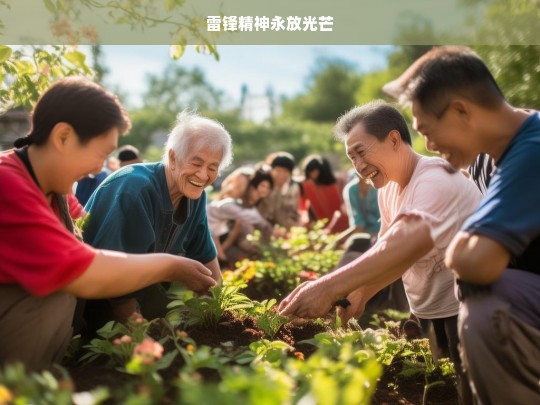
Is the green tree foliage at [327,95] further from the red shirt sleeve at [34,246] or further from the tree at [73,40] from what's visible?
the red shirt sleeve at [34,246]

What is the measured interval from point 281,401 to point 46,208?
3.88 ft

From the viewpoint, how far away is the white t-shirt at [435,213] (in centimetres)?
308

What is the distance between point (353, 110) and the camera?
359 centimetres

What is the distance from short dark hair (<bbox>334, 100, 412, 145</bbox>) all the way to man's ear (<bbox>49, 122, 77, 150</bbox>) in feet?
5.29

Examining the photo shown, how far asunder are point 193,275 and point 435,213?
117 cm

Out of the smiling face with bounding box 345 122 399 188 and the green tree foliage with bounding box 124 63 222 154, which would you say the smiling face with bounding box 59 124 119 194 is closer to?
the smiling face with bounding box 345 122 399 188

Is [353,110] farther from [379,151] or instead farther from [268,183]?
[268,183]

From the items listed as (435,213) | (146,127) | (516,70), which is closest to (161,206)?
(435,213)

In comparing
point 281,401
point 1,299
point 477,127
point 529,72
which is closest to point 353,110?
point 477,127

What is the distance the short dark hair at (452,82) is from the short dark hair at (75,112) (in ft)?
4.03

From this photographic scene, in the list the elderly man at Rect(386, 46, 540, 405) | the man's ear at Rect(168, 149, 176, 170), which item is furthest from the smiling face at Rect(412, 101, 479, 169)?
the man's ear at Rect(168, 149, 176, 170)

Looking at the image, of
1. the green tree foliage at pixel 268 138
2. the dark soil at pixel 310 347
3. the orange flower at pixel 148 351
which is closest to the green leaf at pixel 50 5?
the dark soil at pixel 310 347

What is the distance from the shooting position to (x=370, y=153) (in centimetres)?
343

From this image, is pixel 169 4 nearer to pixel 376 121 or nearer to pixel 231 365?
pixel 376 121
